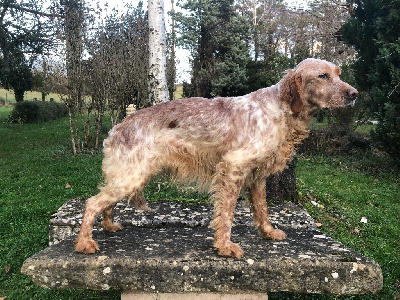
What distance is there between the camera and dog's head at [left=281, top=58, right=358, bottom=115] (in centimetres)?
288

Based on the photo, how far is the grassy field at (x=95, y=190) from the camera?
15.5 feet

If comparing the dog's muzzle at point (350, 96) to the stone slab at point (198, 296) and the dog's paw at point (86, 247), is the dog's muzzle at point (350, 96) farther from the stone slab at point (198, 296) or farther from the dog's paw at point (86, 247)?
the dog's paw at point (86, 247)

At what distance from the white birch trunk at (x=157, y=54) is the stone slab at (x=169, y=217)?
2744mm

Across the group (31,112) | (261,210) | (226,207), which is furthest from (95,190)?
(31,112)

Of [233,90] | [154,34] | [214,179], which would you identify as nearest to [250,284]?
[214,179]

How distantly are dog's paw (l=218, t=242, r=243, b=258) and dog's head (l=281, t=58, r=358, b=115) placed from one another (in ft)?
4.02

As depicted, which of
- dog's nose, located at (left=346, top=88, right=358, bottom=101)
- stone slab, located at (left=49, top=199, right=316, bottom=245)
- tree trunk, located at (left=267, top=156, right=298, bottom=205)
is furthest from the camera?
tree trunk, located at (left=267, top=156, right=298, bottom=205)

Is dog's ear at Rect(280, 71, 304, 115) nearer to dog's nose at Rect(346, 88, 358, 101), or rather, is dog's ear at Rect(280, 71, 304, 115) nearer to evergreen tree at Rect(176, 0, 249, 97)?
dog's nose at Rect(346, 88, 358, 101)

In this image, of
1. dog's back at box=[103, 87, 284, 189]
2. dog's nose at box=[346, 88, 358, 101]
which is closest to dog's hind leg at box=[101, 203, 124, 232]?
dog's back at box=[103, 87, 284, 189]

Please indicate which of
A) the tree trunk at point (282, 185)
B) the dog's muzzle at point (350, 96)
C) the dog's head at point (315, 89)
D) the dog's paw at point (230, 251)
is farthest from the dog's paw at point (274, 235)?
the tree trunk at point (282, 185)

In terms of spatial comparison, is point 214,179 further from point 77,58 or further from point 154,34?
point 77,58

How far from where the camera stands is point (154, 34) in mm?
7145

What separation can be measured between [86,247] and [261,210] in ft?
5.33

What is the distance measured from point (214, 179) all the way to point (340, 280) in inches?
50.0
